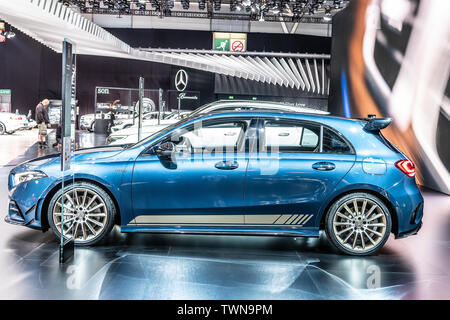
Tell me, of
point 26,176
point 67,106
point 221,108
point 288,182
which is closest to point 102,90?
point 221,108

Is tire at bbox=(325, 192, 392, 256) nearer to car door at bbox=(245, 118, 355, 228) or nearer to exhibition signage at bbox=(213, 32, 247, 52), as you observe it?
car door at bbox=(245, 118, 355, 228)

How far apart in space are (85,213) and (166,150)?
1001 millimetres

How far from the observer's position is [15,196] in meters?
4.84

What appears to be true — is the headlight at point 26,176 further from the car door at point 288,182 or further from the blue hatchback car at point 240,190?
the car door at point 288,182

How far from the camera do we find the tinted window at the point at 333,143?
15.8 feet

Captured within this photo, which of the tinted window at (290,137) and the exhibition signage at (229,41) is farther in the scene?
the exhibition signage at (229,41)

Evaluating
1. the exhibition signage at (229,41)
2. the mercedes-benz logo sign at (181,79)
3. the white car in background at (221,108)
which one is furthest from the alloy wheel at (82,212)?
the mercedes-benz logo sign at (181,79)

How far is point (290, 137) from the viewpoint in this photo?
5.24 meters

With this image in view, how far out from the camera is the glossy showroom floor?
3715 millimetres

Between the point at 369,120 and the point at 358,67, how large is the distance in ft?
29.2

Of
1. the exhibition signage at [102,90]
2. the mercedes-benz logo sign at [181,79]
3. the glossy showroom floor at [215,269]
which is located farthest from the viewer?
the mercedes-benz logo sign at [181,79]

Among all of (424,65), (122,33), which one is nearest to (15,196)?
(424,65)

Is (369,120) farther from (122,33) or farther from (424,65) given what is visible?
(122,33)

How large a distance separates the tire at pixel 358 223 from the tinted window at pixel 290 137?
0.63 meters
